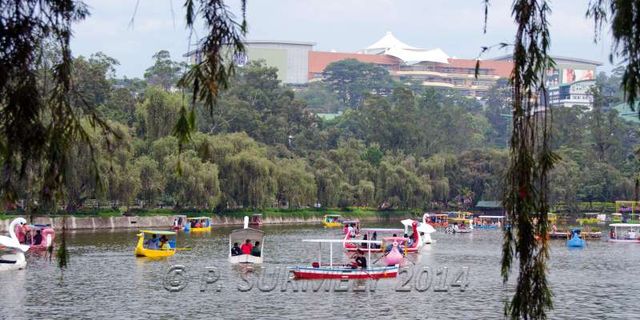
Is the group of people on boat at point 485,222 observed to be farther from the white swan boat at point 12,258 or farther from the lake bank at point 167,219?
the white swan boat at point 12,258

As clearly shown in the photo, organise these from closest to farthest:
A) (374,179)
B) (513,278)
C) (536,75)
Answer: (536,75) < (513,278) < (374,179)

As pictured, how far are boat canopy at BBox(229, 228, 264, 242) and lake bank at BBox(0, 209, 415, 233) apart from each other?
8.90m

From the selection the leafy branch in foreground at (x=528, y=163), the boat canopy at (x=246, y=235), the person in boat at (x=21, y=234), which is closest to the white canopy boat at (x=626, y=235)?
the boat canopy at (x=246, y=235)

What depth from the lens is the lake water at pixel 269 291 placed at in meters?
31.7

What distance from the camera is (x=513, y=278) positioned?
43.2m

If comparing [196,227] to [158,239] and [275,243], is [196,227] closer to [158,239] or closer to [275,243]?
[275,243]

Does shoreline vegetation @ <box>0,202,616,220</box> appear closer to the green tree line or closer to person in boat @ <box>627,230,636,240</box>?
the green tree line

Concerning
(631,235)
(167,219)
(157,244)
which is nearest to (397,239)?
(157,244)

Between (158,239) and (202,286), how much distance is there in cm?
1533

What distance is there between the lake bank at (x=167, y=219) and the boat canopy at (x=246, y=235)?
8.90m

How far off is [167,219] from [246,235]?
28485 millimetres

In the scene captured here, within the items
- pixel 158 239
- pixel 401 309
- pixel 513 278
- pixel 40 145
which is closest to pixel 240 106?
pixel 158 239

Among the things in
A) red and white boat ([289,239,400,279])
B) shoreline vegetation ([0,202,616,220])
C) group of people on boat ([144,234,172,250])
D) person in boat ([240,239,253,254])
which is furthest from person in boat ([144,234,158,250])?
red and white boat ([289,239,400,279])

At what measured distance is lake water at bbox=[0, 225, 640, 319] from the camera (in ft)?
104
